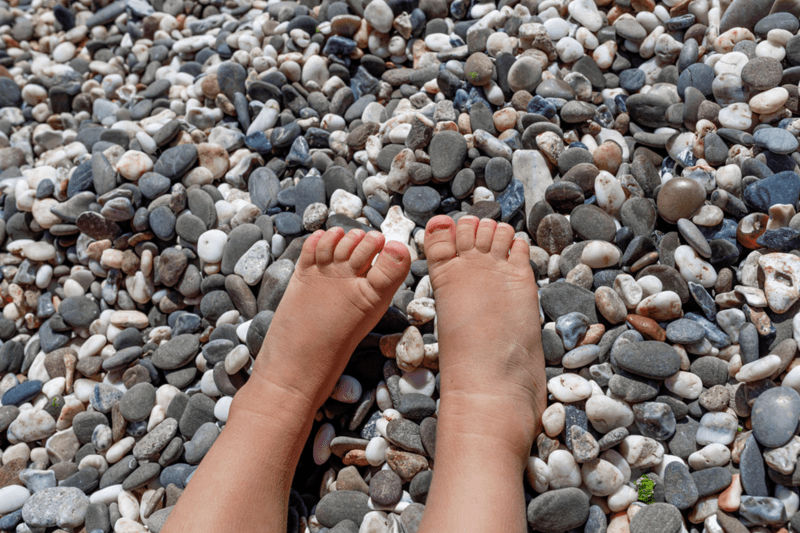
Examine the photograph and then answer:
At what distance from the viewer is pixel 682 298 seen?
1468 mm

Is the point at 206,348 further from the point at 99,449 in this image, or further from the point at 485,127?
the point at 485,127

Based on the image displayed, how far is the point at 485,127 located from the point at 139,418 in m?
1.60

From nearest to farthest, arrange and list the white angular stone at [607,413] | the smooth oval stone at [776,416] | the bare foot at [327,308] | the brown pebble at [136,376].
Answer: the smooth oval stone at [776,416] < the white angular stone at [607,413] < the bare foot at [327,308] < the brown pebble at [136,376]

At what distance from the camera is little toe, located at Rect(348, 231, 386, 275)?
1.50 meters

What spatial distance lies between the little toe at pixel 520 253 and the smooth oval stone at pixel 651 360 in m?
0.39

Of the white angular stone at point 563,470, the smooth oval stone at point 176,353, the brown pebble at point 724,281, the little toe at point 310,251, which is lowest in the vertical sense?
the smooth oval stone at point 176,353

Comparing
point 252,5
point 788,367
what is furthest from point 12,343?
point 788,367

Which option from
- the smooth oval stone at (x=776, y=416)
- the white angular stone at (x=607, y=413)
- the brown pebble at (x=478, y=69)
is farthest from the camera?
the brown pebble at (x=478, y=69)

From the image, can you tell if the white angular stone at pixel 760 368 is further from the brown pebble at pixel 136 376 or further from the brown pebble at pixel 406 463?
the brown pebble at pixel 136 376

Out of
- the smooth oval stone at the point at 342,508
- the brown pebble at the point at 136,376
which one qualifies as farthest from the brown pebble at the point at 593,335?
the brown pebble at the point at 136,376

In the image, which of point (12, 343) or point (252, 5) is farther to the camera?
point (252, 5)

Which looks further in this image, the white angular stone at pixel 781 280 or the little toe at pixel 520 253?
the little toe at pixel 520 253

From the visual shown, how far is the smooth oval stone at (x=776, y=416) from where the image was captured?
1238mm

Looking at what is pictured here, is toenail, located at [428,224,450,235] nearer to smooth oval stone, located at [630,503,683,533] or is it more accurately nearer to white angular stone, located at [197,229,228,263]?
white angular stone, located at [197,229,228,263]
